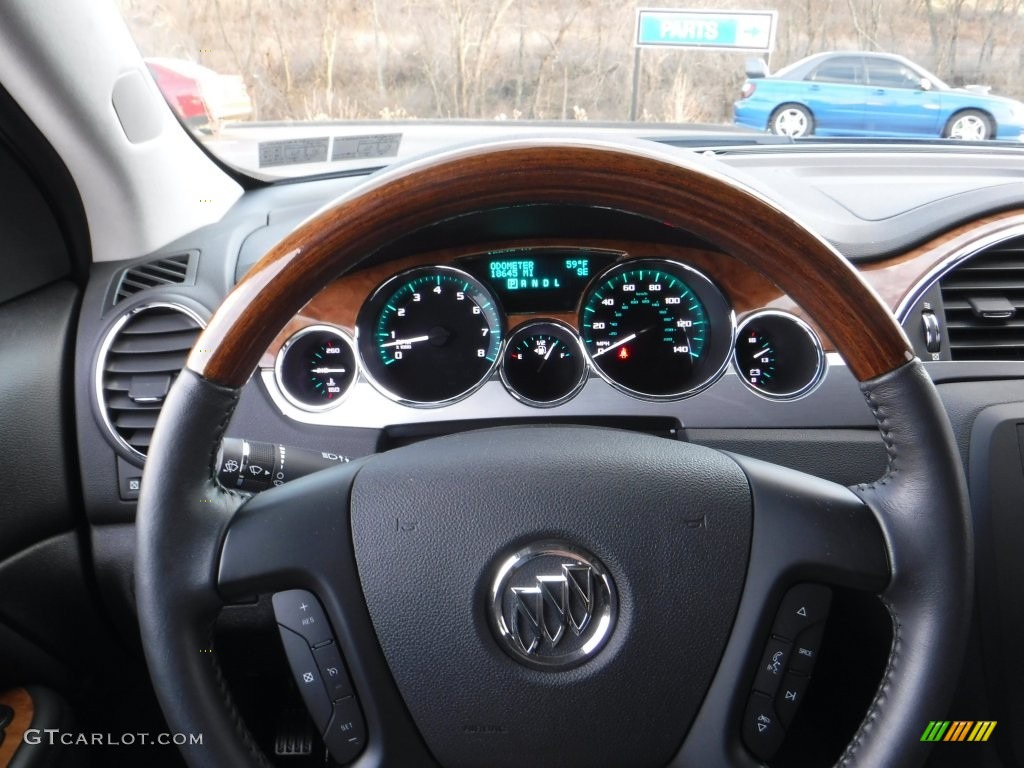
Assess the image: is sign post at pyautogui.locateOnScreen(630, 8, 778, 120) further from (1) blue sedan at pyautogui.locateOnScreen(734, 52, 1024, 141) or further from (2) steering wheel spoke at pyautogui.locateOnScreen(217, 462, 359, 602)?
(2) steering wheel spoke at pyautogui.locateOnScreen(217, 462, 359, 602)

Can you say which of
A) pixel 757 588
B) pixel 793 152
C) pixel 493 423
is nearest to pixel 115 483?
pixel 493 423

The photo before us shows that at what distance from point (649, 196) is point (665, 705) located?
0.69 metres

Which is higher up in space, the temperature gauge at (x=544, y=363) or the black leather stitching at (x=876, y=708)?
the temperature gauge at (x=544, y=363)

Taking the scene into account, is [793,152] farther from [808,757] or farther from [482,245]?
[808,757]

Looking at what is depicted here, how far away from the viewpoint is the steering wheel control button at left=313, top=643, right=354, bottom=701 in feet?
4.15

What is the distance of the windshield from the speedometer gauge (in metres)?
0.39

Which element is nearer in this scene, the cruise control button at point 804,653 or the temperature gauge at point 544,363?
the cruise control button at point 804,653

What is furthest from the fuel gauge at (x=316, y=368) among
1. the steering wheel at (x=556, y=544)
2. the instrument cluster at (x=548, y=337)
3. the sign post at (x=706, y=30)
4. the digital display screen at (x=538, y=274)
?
the sign post at (x=706, y=30)

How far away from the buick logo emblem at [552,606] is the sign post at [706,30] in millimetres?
1530

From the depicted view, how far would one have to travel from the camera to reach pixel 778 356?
232cm

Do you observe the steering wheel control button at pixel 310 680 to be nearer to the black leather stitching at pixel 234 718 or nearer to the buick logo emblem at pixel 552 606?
the black leather stitching at pixel 234 718

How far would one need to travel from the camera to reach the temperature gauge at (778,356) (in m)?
2.23

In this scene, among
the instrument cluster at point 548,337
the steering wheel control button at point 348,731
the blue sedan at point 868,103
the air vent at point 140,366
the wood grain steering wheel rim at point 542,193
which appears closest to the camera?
the wood grain steering wheel rim at point 542,193

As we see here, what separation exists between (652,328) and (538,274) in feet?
1.06
